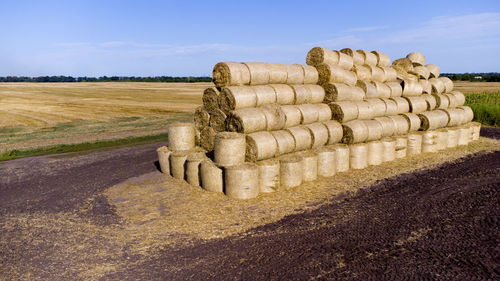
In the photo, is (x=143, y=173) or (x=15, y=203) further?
(x=143, y=173)

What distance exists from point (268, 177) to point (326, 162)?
92.3 inches

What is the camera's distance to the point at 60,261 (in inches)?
241

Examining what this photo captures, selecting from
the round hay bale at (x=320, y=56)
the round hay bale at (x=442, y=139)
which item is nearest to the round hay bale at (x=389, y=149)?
the round hay bale at (x=442, y=139)

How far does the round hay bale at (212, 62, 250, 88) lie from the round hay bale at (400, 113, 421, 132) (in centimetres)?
712

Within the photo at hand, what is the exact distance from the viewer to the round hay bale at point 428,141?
13781mm

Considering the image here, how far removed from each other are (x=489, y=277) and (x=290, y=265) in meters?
3.03

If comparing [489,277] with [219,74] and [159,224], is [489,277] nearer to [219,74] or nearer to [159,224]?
[159,224]

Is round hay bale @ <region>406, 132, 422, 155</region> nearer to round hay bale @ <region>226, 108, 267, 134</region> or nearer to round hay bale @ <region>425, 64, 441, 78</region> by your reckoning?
round hay bale @ <region>425, 64, 441, 78</region>

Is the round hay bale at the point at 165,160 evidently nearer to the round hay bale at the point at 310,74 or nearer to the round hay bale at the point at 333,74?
the round hay bale at the point at 310,74

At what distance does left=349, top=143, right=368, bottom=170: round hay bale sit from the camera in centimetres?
1143

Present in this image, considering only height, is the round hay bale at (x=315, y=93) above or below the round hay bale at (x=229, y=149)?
above

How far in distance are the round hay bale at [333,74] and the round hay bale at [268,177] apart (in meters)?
4.50

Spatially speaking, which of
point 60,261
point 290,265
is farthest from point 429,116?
point 60,261

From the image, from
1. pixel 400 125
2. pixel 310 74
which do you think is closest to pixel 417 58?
pixel 400 125
